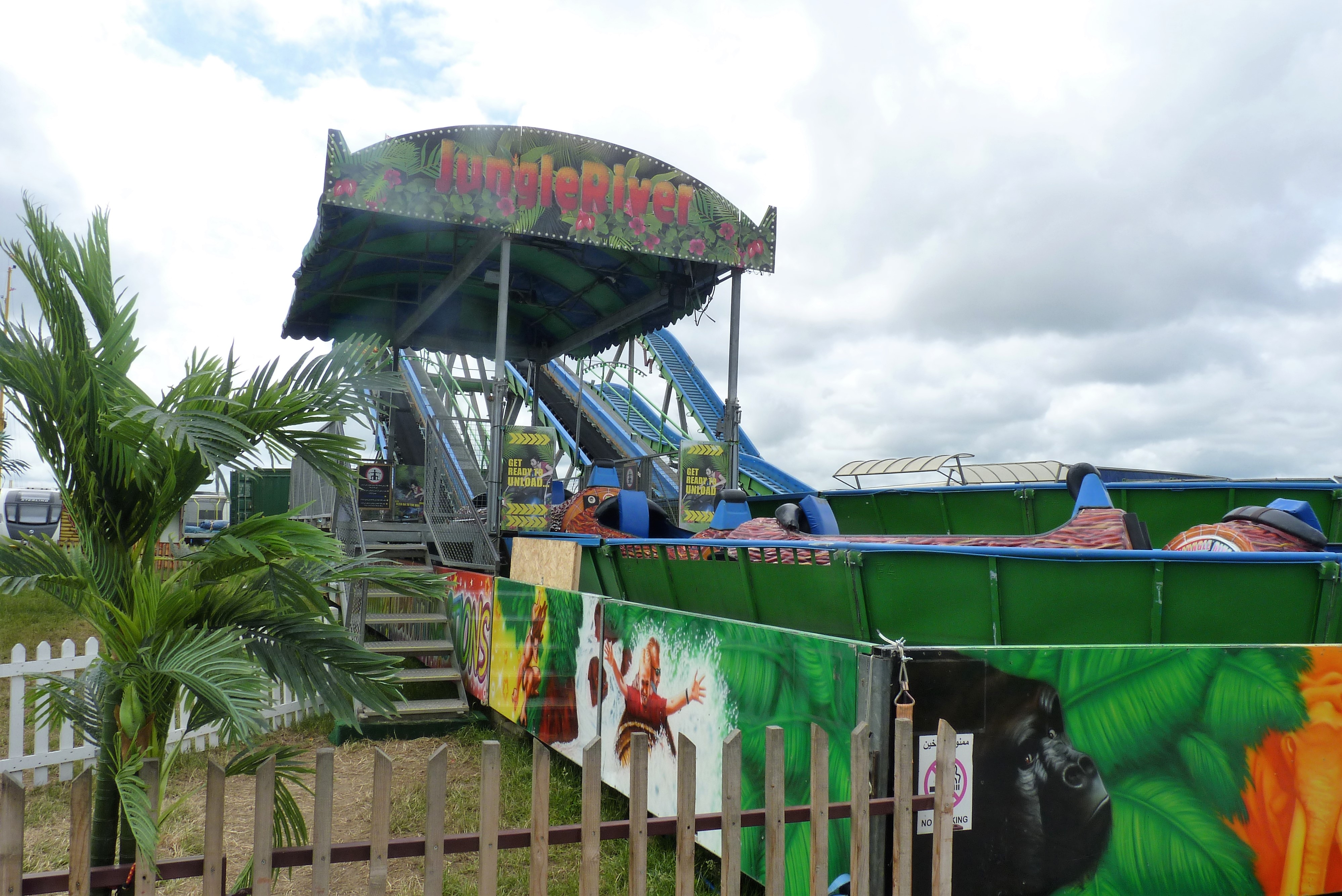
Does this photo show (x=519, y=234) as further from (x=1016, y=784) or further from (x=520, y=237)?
(x=1016, y=784)

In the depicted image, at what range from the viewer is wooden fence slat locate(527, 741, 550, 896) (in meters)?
2.77

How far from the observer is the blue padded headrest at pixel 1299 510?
19.4 ft

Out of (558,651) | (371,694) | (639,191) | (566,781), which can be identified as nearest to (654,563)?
(558,651)

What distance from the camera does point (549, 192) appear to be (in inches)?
466

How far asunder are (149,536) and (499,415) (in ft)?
28.5

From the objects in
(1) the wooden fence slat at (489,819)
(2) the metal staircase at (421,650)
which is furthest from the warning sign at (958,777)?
(2) the metal staircase at (421,650)

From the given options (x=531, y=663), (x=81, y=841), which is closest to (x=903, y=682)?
(x=81, y=841)

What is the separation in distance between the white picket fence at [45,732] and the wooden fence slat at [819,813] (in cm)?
438

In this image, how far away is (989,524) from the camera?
9.99m

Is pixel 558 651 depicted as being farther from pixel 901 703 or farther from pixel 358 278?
pixel 358 278

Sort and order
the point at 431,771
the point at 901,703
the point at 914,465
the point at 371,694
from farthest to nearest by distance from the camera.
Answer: the point at 914,465, the point at 901,703, the point at 371,694, the point at 431,771

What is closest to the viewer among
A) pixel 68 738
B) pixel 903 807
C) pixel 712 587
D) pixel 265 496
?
pixel 903 807

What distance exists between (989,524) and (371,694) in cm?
827

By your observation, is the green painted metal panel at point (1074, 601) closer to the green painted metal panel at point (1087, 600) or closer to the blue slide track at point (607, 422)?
the green painted metal panel at point (1087, 600)
